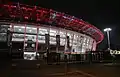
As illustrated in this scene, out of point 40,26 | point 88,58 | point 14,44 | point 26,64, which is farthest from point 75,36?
point 26,64

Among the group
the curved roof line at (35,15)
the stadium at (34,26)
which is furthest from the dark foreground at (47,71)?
the curved roof line at (35,15)

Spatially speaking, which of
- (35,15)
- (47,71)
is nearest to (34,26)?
(35,15)

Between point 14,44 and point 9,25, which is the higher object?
point 9,25

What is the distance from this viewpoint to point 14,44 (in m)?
34.8

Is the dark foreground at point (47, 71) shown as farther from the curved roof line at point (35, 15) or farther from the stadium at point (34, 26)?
the curved roof line at point (35, 15)

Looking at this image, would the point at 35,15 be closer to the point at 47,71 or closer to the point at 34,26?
the point at 34,26

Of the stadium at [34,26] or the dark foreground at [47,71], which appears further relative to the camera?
the stadium at [34,26]

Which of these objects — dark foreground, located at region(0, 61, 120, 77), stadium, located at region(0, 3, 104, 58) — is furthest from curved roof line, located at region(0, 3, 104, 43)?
dark foreground, located at region(0, 61, 120, 77)

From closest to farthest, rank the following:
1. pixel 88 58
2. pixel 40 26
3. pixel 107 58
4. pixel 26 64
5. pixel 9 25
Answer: pixel 26 64, pixel 88 58, pixel 107 58, pixel 9 25, pixel 40 26

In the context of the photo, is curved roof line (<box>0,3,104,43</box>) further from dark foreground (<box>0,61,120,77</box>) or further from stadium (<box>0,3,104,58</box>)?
dark foreground (<box>0,61,120,77</box>)

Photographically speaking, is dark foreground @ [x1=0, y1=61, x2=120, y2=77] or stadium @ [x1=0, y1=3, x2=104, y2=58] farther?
stadium @ [x1=0, y1=3, x2=104, y2=58]

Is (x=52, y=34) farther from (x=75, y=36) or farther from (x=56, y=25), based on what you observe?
(x=75, y=36)

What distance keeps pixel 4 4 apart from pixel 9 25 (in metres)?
5.75

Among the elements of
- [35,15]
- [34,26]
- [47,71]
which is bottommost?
[47,71]
